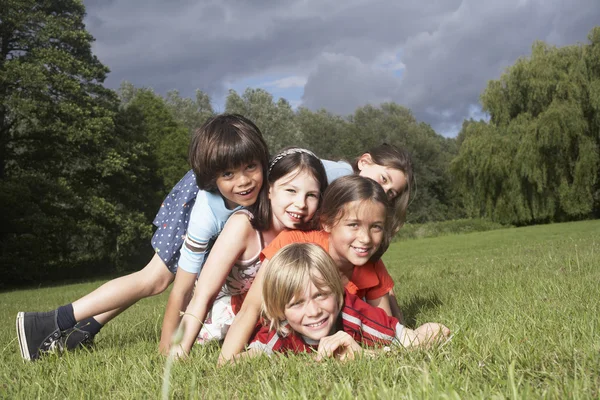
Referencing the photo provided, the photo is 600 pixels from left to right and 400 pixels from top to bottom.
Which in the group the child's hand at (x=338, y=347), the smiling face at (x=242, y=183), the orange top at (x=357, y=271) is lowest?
the child's hand at (x=338, y=347)

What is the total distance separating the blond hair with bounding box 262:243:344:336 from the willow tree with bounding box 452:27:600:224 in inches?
1045

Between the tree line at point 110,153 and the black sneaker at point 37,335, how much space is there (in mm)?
19991

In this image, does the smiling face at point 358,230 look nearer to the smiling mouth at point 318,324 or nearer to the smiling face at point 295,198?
the smiling face at point 295,198

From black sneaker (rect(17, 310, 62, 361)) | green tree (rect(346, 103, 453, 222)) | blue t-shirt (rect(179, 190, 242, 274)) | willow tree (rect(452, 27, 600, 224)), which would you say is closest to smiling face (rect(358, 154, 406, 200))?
blue t-shirt (rect(179, 190, 242, 274))

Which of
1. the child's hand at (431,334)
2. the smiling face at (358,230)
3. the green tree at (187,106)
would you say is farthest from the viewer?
the green tree at (187,106)

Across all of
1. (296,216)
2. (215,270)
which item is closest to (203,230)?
(215,270)

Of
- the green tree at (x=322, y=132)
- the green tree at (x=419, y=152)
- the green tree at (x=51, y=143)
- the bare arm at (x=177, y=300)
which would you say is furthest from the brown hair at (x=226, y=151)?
the green tree at (x=322, y=132)

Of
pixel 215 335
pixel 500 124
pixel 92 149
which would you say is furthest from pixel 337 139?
pixel 215 335

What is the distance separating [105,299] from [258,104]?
39.0m

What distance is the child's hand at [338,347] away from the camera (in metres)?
2.68

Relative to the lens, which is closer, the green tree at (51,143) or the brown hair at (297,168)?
the brown hair at (297,168)

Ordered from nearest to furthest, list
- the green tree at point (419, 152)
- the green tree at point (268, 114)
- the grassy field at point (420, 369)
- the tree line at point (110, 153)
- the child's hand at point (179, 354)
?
the grassy field at point (420, 369), the child's hand at point (179, 354), the tree line at point (110, 153), the green tree at point (268, 114), the green tree at point (419, 152)

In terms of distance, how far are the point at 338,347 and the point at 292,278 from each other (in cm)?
44

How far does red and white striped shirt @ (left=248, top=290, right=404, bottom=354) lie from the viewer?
10.2ft
